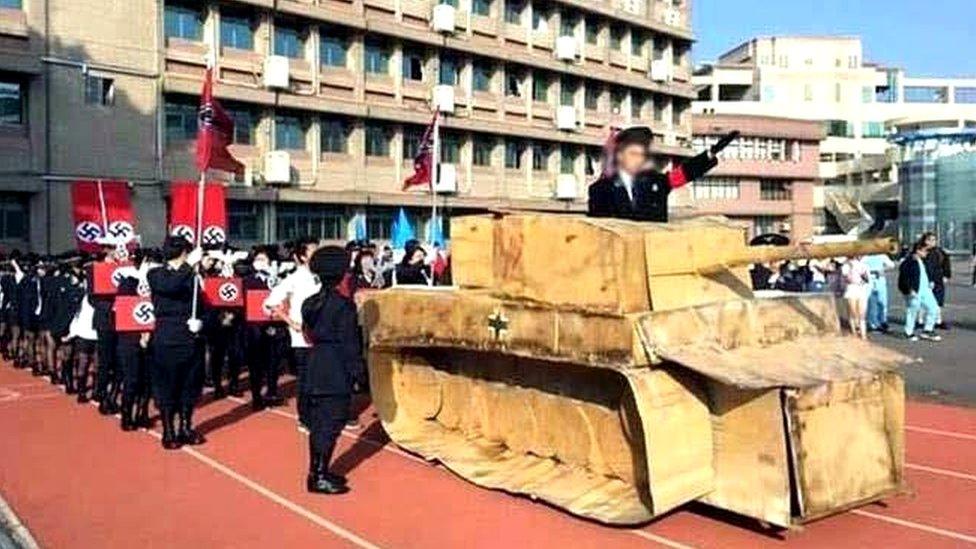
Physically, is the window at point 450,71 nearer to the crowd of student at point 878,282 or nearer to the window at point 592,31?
the window at point 592,31

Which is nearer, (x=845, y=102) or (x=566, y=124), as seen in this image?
(x=566, y=124)

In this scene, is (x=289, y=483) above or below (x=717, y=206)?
below

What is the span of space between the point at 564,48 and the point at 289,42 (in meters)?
13.2

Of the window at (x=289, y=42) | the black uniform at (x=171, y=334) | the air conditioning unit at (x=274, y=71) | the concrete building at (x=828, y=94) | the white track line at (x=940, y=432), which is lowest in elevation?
the white track line at (x=940, y=432)

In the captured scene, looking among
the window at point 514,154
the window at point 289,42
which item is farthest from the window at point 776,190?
→ the window at point 289,42

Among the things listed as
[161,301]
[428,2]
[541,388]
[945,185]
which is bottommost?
[541,388]

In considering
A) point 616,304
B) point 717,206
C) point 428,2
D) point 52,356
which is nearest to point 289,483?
point 616,304

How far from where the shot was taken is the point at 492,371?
8789 mm

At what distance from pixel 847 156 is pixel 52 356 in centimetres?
7003

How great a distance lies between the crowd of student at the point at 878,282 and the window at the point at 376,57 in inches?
726

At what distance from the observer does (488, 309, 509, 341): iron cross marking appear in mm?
7512

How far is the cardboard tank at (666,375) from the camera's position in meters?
6.21

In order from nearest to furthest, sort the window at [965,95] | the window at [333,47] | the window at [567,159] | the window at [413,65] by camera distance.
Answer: the window at [333,47], the window at [413,65], the window at [567,159], the window at [965,95]

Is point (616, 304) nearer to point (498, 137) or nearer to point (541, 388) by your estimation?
point (541, 388)
